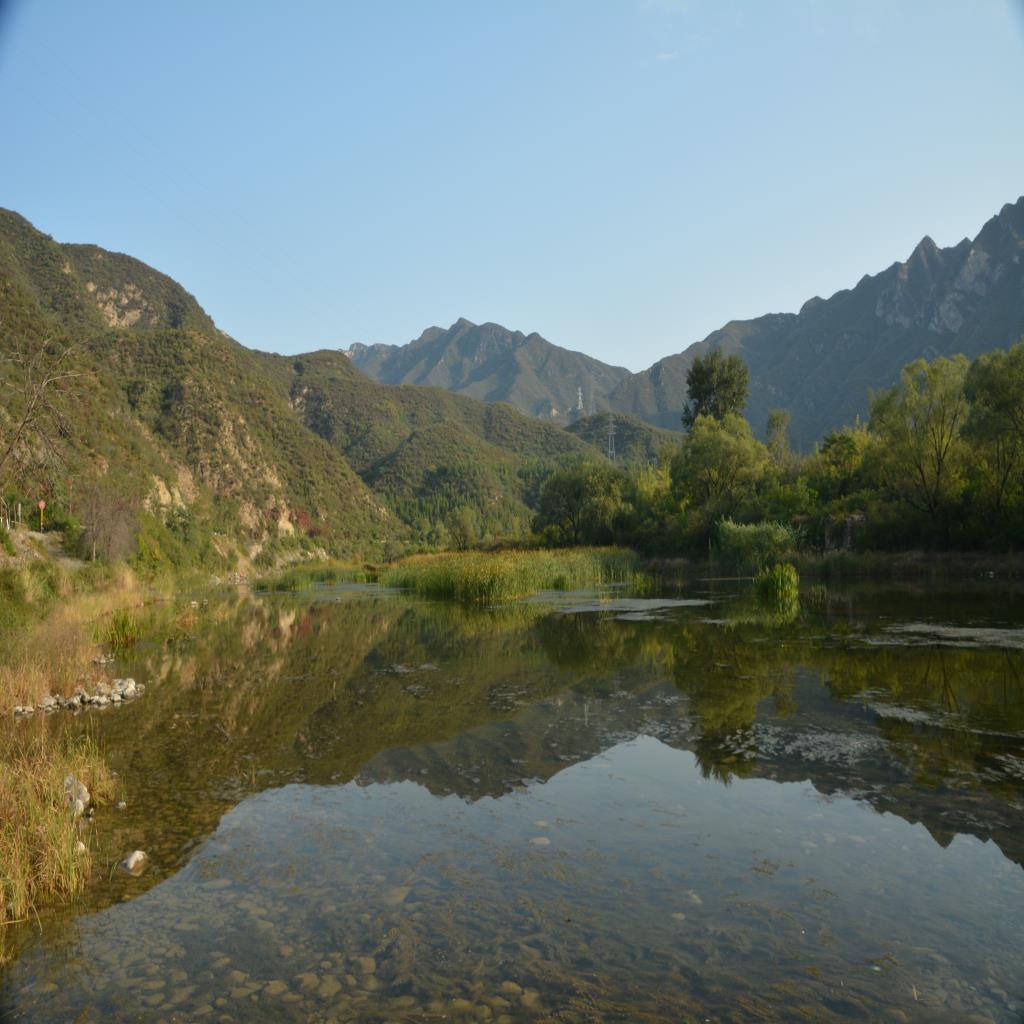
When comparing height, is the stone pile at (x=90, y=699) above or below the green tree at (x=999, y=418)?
below

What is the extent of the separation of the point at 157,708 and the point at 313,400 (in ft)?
571

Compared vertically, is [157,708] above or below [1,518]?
below

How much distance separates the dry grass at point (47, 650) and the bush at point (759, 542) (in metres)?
35.9

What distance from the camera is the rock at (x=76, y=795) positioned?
709cm

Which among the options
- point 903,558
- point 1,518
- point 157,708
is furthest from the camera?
point 903,558

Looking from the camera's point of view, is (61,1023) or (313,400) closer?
(61,1023)

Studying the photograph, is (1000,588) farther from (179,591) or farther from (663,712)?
(179,591)

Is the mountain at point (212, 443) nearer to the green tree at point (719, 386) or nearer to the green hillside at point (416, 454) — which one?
the green hillside at point (416, 454)

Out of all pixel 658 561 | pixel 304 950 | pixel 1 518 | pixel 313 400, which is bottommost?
pixel 658 561

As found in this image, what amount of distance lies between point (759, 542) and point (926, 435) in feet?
37.2

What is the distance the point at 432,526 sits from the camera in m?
141

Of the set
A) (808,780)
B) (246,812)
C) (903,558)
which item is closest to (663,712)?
(808,780)

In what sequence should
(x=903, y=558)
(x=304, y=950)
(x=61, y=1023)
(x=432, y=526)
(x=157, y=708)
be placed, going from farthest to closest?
1. (x=432, y=526)
2. (x=903, y=558)
3. (x=157, y=708)
4. (x=304, y=950)
5. (x=61, y=1023)

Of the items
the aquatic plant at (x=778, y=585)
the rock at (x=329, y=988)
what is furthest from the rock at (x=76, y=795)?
the aquatic plant at (x=778, y=585)
